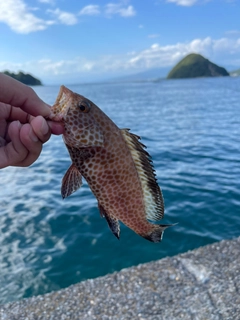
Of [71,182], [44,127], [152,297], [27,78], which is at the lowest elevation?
[152,297]

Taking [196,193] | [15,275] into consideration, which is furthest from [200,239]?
[15,275]

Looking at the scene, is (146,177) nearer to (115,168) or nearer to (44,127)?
(115,168)

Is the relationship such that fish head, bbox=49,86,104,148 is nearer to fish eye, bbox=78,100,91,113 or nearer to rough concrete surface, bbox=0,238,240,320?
fish eye, bbox=78,100,91,113

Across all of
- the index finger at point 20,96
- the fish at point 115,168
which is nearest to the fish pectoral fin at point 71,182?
the fish at point 115,168

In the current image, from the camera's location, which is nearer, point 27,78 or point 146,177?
point 146,177

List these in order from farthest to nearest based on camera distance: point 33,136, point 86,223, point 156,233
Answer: point 86,223 → point 33,136 → point 156,233

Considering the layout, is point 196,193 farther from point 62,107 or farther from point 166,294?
point 62,107

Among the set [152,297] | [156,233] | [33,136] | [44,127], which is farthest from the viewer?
[152,297]

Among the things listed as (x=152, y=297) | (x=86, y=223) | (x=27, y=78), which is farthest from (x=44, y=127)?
(x=27, y=78)
